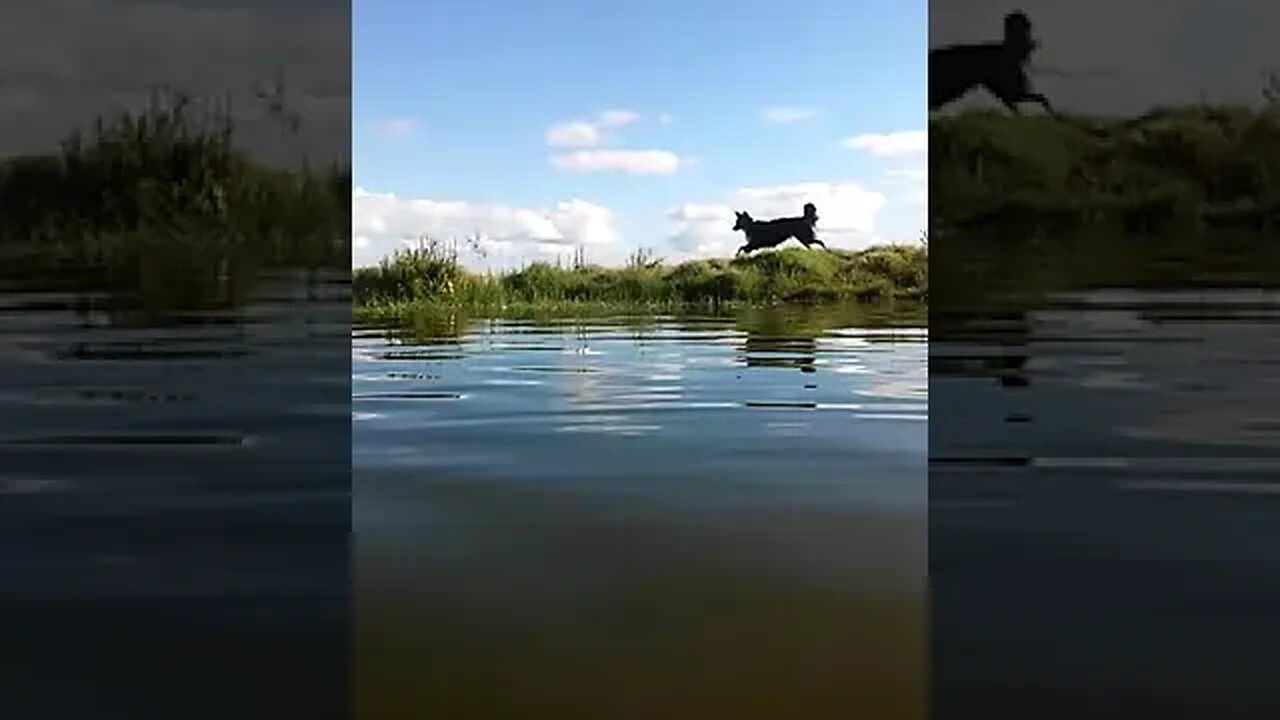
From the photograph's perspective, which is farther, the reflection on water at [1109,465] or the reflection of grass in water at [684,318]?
the reflection of grass in water at [684,318]

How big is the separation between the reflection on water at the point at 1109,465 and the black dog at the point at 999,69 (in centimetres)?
43

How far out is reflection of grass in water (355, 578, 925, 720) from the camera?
218 centimetres

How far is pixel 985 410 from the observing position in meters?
2.75

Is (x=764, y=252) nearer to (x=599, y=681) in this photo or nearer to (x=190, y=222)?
(x=190, y=222)

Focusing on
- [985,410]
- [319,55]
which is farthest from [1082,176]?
[319,55]

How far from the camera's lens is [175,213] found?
293 centimetres

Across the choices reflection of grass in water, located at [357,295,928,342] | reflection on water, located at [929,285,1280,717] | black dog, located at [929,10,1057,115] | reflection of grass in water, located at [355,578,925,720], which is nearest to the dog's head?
black dog, located at [929,10,1057,115]

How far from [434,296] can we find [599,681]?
8.28 ft

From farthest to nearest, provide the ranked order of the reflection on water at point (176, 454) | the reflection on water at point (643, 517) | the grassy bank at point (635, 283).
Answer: the grassy bank at point (635, 283), the reflection on water at point (176, 454), the reflection on water at point (643, 517)

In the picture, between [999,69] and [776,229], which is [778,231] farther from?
[999,69]

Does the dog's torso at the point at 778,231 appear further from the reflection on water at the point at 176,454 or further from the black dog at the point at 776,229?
the reflection on water at the point at 176,454

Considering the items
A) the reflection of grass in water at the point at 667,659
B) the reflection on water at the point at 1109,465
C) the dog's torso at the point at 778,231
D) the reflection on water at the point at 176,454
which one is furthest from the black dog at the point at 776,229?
the reflection on water at the point at 176,454

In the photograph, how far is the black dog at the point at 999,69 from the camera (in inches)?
103

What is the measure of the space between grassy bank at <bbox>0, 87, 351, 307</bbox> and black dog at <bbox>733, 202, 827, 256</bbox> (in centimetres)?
191
